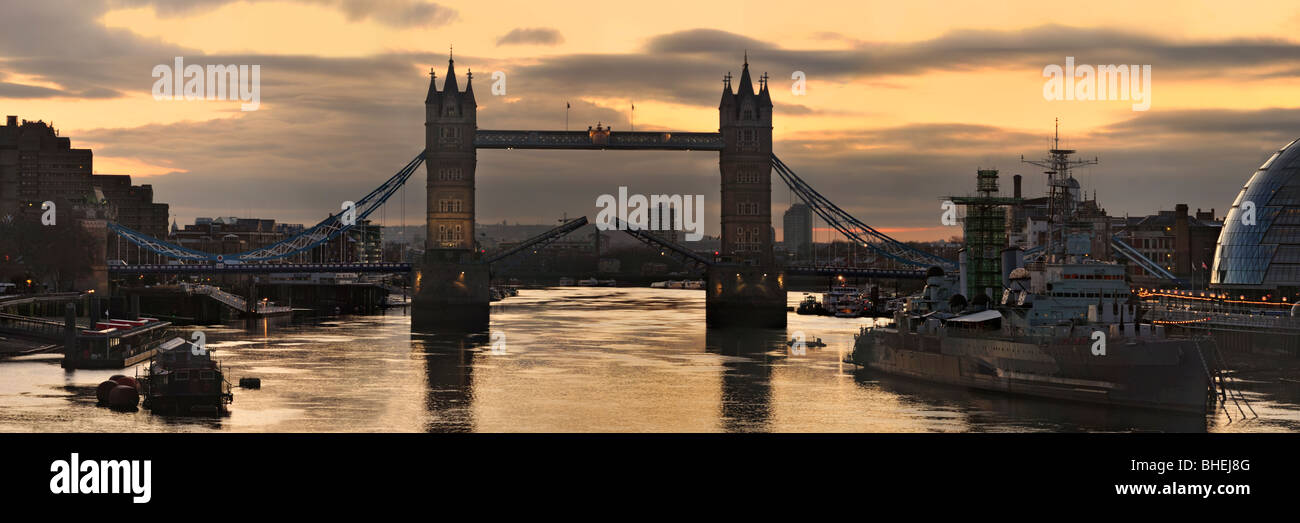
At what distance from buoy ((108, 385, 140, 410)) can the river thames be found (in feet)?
1.99

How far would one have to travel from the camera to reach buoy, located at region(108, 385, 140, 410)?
4119 cm

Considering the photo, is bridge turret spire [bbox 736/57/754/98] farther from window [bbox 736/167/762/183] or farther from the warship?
the warship

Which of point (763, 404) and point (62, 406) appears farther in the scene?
point (763, 404)

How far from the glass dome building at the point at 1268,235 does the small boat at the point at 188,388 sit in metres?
61.5

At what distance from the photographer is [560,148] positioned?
104 m

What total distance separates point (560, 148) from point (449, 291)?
15.1 meters

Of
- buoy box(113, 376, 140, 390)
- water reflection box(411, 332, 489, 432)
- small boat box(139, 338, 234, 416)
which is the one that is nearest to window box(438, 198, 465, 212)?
water reflection box(411, 332, 489, 432)

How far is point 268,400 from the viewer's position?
4469 cm

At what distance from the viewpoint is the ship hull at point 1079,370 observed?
131 ft
